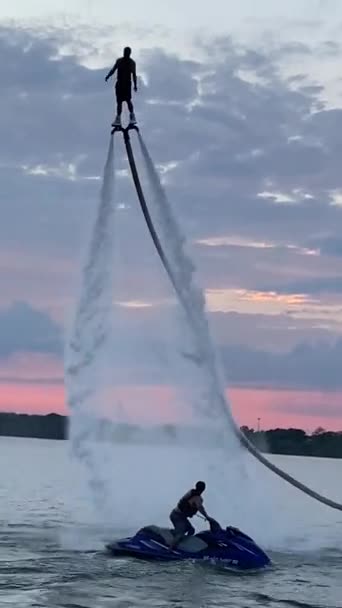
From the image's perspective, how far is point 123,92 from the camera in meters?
29.9

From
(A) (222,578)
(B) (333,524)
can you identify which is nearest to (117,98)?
(A) (222,578)

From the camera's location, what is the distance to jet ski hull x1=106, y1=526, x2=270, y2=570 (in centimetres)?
3553

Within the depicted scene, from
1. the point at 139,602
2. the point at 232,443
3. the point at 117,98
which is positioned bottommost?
the point at 139,602

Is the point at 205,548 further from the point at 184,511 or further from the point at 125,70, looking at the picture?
the point at 125,70

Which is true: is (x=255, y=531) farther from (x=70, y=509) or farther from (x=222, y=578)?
(x=70, y=509)

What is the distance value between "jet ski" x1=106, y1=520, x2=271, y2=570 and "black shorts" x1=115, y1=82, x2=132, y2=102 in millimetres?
14518

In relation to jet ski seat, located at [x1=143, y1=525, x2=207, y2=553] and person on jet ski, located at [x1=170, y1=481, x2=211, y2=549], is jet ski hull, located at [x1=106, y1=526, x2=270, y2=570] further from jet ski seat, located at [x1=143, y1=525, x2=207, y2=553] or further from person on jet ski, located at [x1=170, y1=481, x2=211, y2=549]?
person on jet ski, located at [x1=170, y1=481, x2=211, y2=549]

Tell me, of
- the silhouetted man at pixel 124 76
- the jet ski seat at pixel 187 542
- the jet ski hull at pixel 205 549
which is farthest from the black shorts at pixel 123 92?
the jet ski seat at pixel 187 542

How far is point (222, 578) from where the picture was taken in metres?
34.5

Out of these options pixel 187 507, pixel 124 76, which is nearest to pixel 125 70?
pixel 124 76

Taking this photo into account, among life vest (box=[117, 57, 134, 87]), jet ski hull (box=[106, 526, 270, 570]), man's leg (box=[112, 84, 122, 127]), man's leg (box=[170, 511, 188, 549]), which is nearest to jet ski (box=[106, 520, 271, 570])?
jet ski hull (box=[106, 526, 270, 570])

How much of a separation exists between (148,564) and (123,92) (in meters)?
15.8

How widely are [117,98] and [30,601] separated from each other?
14.2 m

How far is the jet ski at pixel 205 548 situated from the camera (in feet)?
117
